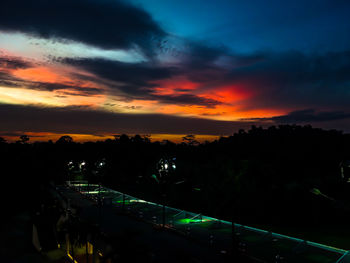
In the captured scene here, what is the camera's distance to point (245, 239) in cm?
1791

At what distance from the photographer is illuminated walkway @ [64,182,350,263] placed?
14727mm

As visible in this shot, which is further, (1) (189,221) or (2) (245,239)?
(1) (189,221)

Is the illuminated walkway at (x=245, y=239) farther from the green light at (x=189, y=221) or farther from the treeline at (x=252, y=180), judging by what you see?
the treeline at (x=252, y=180)

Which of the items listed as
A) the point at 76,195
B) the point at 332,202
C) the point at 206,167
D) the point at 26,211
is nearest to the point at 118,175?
the point at 26,211

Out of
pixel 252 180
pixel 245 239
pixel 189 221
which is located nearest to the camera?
pixel 245 239

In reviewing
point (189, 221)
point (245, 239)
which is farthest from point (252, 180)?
point (245, 239)

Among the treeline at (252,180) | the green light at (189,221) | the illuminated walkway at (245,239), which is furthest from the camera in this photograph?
the treeline at (252,180)

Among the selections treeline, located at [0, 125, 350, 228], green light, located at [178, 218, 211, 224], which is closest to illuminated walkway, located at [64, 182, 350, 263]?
green light, located at [178, 218, 211, 224]

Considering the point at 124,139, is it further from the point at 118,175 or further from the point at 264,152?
the point at 264,152

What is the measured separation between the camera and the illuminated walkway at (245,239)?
1473 centimetres

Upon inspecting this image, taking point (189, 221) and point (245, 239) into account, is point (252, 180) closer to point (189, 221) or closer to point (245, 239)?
point (189, 221)

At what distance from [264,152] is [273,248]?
33.8 meters

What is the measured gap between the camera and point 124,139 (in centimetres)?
11325

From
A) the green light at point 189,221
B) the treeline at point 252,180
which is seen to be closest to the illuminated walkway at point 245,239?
the green light at point 189,221
